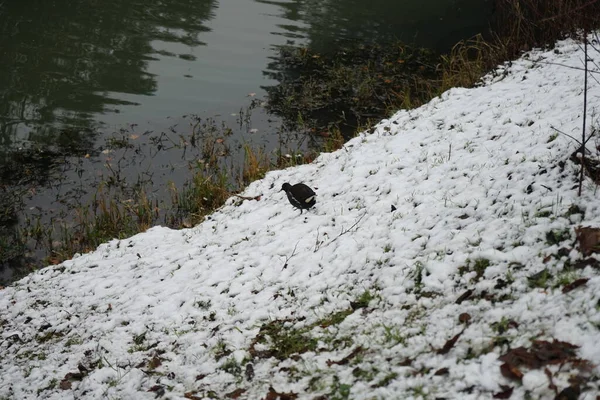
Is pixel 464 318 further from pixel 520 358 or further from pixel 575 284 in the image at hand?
pixel 575 284

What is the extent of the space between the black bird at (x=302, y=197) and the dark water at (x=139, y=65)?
453cm

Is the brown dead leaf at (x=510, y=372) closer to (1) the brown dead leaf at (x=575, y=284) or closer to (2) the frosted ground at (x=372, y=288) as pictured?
(2) the frosted ground at (x=372, y=288)

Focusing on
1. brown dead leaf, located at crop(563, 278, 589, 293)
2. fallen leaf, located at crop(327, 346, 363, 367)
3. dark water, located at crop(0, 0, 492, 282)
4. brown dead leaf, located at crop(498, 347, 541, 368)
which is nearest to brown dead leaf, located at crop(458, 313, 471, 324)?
brown dead leaf, located at crop(498, 347, 541, 368)

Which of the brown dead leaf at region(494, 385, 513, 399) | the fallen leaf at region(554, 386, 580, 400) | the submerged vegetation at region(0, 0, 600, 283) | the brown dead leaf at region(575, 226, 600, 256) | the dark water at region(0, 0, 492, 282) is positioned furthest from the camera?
the dark water at region(0, 0, 492, 282)

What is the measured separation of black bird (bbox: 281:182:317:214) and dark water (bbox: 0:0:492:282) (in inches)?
178

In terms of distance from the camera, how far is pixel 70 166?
34.3ft

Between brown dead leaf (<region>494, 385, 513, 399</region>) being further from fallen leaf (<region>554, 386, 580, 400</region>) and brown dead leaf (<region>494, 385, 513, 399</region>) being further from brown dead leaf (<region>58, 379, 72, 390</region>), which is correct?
brown dead leaf (<region>58, 379, 72, 390</region>)

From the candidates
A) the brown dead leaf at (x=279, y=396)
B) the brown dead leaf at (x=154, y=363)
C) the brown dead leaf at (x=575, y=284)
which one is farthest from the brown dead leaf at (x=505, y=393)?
the brown dead leaf at (x=154, y=363)

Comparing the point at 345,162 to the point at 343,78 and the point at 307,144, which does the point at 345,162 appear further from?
the point at 343,78

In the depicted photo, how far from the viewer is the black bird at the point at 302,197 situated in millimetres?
6383

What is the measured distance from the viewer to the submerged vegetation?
869cm

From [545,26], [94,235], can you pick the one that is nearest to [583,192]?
[545,26]

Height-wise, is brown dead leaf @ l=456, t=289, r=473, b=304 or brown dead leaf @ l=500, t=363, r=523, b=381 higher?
brown dead leaf @ l=500, t=363, r=523, b=381

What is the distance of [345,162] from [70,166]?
637 cm
